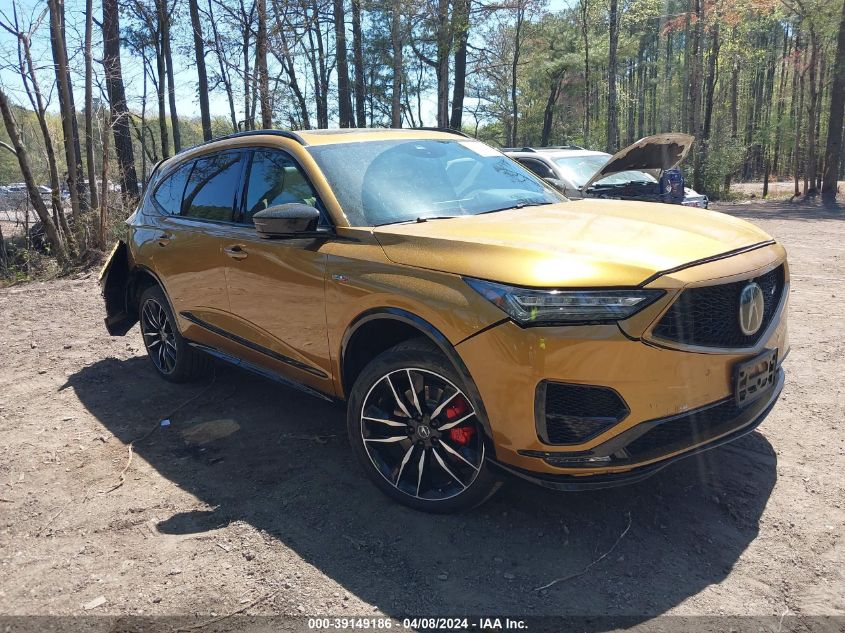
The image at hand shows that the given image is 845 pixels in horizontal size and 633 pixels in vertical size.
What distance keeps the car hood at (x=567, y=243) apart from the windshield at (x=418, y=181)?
0.19 m

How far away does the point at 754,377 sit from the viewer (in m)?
2.84

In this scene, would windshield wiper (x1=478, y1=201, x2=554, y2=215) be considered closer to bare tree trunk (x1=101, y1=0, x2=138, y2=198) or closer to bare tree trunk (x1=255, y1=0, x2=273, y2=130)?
bare tree trunk (x1=101, y1=0, x2=138, y2=198)

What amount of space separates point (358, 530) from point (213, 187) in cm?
274

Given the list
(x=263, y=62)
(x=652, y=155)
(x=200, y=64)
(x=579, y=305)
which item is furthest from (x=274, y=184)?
(x=200, y=64)

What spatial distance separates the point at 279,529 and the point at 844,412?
352 cm

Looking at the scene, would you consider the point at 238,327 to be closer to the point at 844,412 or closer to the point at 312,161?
the point at 312,161

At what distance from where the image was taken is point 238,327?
4.27 m

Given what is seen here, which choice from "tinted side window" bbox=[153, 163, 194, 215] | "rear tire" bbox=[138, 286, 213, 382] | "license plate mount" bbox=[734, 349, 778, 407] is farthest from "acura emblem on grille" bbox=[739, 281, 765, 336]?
"tinted side window" bbox=[153, 163, 194, 215]

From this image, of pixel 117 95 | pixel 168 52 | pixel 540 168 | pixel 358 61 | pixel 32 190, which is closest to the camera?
pixel 540 168

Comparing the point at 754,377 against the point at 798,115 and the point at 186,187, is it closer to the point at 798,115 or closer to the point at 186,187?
the point at 186,187

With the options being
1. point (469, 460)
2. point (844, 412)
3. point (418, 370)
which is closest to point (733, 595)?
point (469, 460)

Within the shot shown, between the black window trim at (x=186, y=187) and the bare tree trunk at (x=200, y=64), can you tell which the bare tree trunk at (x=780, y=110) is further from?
the black window trim at (x=186, y=187)

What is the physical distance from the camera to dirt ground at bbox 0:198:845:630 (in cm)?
259

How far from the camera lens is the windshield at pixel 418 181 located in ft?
11.6
